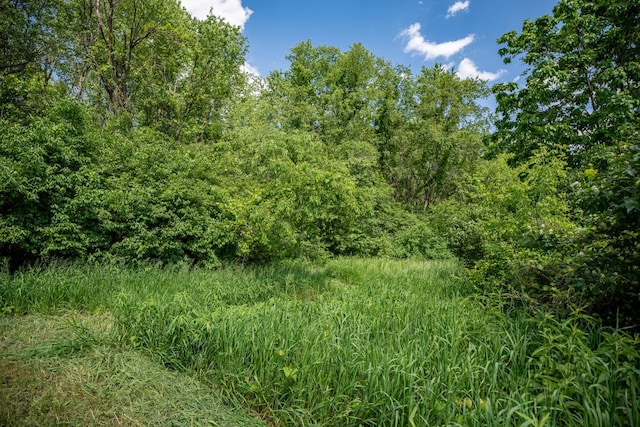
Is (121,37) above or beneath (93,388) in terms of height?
above

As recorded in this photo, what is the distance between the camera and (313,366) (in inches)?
107

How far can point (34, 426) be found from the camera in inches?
87.5

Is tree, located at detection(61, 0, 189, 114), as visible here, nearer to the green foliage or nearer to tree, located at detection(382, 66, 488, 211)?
the green foliage

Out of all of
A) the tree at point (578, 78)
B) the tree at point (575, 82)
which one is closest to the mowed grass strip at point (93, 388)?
the tree at point (575, 82)

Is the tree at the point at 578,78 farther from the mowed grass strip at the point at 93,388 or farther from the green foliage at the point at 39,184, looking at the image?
the green foliage at the point at 39,184

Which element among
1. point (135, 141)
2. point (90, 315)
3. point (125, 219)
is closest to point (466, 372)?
point (90, 315)

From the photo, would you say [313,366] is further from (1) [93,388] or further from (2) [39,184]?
(2) [39,184]

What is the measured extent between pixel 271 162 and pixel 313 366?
5.32 metres

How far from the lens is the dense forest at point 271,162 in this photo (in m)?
3.38

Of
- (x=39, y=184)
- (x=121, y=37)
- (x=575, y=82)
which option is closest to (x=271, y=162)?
(x=39, y=184)

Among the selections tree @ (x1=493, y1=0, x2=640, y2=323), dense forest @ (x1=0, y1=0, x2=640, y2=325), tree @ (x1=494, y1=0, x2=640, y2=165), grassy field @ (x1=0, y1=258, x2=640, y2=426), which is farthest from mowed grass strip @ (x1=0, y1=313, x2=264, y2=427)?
tree @ (x1=494, y1=0, x2=640, y2=165)

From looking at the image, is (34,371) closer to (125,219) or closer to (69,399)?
(69,399)

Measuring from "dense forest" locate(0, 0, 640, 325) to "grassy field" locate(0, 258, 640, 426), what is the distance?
2.62ft

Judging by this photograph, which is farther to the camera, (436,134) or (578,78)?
(436,134)
